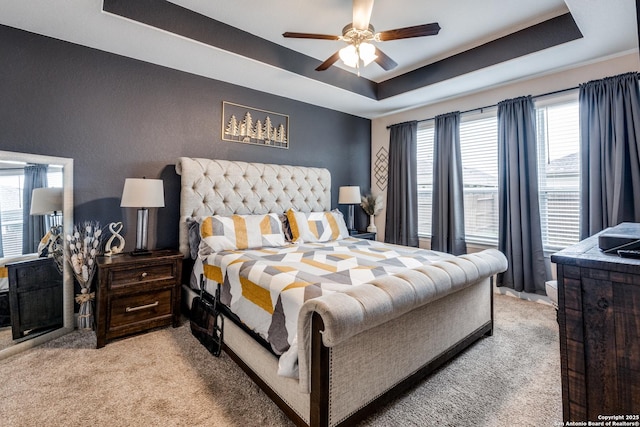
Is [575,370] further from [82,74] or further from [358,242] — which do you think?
[82,74]

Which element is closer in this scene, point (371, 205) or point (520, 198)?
point (520, 198)

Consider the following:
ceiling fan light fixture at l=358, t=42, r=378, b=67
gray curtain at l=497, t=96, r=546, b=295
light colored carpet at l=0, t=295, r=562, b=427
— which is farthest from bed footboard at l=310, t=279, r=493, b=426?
ceiling fan light fixture at l=358, t=42, r=378, b=67

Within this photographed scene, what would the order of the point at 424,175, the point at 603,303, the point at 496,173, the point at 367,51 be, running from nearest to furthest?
1. the point at 603,303
2. the point at 367,51
3. the point at 496,173
4. the point at 424,175

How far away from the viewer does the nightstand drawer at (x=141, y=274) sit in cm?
233

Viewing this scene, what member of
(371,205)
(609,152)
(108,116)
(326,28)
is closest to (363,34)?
(326,28)

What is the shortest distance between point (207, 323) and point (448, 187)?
3.25 meters

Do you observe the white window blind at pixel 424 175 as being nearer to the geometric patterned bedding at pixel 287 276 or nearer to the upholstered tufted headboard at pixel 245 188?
the upholstered tufted headboard at pixel 245 188

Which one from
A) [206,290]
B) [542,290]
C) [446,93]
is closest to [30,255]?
[206,290]

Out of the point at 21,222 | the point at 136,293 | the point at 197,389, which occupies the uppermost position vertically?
the point at 21,222

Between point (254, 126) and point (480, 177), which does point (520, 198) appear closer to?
point (480, 177)

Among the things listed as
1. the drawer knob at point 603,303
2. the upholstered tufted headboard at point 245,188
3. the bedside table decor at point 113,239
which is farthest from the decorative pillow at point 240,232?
the drawer knob at point 603,303

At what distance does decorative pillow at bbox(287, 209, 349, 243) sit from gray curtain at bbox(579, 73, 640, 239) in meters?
2.47

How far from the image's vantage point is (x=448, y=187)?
389cm

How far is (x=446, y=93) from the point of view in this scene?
374 cm
